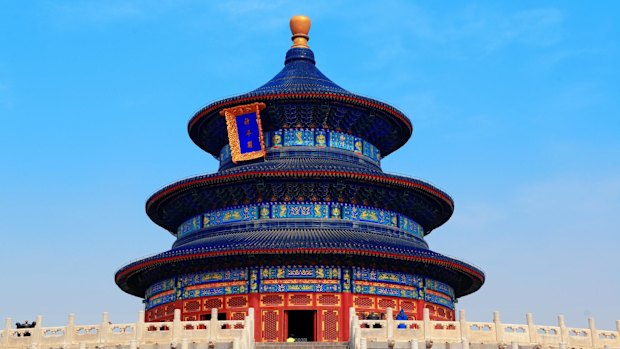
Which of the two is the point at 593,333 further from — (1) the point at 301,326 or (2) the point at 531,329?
(1) the point at 301,326

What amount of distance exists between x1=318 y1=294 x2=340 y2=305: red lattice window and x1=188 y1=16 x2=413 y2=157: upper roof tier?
1019 centimetres

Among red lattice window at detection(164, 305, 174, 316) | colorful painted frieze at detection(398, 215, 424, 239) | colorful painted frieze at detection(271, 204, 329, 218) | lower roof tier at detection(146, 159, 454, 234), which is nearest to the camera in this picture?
lower roof tier at detection(146, 159, 454, 234)

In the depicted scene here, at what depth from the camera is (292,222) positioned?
1538 inches

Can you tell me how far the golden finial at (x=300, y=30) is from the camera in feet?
161

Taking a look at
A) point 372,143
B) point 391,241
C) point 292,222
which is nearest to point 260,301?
point 292,222

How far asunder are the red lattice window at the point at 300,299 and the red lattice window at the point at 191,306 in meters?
4.60

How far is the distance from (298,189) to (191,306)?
293 inches

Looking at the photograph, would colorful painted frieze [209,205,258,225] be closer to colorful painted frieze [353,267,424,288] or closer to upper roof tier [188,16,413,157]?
upper roof tier [188,16,413,157]

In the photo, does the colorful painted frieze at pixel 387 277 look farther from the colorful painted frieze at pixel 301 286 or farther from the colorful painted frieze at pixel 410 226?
the colorful painted frieze at pixel 410 226

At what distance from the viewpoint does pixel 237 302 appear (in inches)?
1464

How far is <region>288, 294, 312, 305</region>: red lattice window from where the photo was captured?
36.6 metres

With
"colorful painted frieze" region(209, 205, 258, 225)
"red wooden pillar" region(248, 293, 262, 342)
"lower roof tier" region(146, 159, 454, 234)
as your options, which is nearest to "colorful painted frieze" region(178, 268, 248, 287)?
"red wooden pillar" region(248, 293, 262, 342)

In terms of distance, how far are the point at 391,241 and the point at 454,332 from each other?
1212cm

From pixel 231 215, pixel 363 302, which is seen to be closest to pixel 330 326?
pixel 363 302
